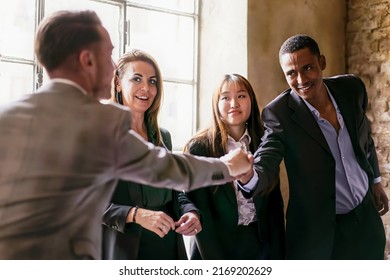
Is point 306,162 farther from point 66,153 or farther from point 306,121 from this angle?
point 66,153

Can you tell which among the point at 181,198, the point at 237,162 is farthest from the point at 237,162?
the point at 181,198

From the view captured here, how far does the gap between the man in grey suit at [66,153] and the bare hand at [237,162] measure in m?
0.20

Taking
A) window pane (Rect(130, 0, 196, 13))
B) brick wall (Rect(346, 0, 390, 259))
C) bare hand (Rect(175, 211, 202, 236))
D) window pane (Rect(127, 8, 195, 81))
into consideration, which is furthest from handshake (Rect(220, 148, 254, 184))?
brick wall (Rect(346, 0, 390, 259))

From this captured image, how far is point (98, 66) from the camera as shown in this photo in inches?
50.6

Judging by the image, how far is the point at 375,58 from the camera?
2732mm

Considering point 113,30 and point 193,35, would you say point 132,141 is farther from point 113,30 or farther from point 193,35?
point 193,35

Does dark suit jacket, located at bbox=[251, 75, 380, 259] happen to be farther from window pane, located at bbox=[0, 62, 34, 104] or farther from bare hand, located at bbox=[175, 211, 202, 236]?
window pane, located at bbox=[0, 62, 34, 104]

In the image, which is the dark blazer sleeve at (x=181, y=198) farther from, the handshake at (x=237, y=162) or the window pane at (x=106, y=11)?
the window pane at (x=106, y=11)

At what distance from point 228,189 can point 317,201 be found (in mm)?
321

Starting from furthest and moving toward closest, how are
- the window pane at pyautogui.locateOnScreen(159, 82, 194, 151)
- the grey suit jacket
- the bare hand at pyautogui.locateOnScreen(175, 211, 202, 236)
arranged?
the window pane at pyautogui.locateOnScreen(159, 82, 194, 151)
the bare hand at pyautogui.locateOnScreen(175, 211, 202, 236)
the grey suit jacket

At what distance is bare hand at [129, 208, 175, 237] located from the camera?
1633 mm

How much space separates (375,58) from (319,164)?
1049 mm

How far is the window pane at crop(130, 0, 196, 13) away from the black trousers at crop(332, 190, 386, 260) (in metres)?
1.17
